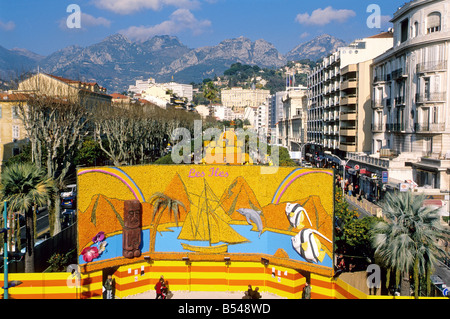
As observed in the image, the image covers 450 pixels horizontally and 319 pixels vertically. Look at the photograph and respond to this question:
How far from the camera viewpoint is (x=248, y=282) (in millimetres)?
20000

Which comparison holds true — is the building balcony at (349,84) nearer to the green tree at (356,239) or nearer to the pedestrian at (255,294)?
the green tree at (356,239)

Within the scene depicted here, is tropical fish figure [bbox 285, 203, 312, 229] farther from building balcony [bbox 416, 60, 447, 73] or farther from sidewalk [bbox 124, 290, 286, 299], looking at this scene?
building balcony [bbox 416, 60, 447, 73]

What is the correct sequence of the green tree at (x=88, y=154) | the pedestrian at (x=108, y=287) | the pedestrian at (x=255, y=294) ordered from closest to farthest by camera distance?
1. the pedestrian at (x=255, y=294)
2. the pedestrian at (x=108, y=287)
3. the green tree at (x=88, y=154)

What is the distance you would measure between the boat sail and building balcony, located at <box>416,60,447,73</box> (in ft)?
94.0

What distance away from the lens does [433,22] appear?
38.3 meters

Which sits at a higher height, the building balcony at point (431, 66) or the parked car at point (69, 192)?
the building balcony at point (431, 66)

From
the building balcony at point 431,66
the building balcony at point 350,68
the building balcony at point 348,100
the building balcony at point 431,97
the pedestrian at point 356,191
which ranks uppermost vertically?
the building balcony at point 350,68

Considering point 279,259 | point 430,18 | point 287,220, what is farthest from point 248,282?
point 430,18

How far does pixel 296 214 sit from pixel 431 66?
27.1 m

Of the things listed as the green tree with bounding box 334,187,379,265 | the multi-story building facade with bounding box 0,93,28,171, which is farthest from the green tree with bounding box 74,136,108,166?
the green tree with bounding box 334,187,379,265

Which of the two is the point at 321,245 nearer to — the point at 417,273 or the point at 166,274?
the point at 417,273

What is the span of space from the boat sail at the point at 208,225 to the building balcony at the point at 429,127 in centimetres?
2670

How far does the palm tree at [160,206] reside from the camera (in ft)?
67.9

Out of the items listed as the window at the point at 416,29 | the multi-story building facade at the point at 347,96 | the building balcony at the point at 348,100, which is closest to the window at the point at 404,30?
the window at the point at 416,29
